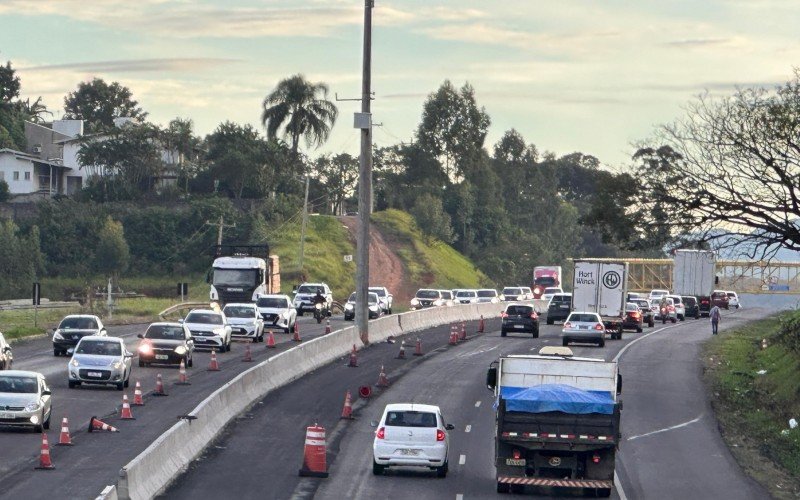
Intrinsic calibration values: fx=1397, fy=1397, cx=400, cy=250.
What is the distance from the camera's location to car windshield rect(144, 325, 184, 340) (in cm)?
4891

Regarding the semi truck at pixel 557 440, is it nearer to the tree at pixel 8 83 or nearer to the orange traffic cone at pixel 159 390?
the orange traffic cone at pixel 159 390

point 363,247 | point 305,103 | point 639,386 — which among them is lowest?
point 639,386

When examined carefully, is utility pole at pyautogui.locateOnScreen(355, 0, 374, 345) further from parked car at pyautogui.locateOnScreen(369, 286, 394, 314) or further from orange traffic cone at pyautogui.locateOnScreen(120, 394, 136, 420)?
orange traffic cone at pyautogui.locateOnScreen(120, 394, 136, 420)

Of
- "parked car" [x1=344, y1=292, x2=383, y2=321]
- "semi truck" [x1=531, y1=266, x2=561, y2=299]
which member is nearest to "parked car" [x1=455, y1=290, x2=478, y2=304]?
"parked car" [x1=344, y1=292, x2=383, y2=321]

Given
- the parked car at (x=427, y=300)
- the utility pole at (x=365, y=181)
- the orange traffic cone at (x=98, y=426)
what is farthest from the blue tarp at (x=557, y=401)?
the parked car at (x=427, y=300)

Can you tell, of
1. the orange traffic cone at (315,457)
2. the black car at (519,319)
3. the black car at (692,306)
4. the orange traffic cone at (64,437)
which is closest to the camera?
the orange traffic cone at (315,457)

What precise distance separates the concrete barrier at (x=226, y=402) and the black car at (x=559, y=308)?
9309 mm

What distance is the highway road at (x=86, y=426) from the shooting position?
85.2 feet

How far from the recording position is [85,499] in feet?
78.9

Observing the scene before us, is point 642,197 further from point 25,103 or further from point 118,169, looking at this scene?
point 25,103

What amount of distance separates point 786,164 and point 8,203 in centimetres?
9476

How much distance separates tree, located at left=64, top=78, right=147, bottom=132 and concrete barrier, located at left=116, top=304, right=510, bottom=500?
11142 cm

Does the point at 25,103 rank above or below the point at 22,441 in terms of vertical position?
above

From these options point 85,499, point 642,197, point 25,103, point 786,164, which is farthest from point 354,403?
point 25,103
